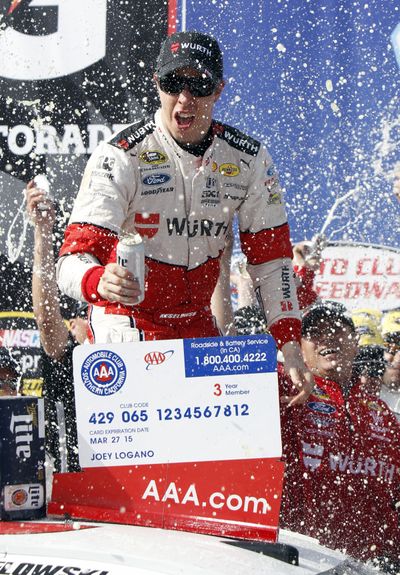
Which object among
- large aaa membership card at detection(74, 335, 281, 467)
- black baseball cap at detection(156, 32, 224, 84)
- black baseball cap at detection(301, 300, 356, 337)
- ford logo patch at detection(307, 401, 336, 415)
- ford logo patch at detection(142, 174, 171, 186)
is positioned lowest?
ford logo patch at detection(307, 401, 336, 415)

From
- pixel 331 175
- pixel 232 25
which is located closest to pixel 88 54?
pixel 232 25

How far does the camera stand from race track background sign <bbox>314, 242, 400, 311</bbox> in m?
5.83

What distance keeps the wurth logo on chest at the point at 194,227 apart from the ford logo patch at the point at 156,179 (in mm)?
131

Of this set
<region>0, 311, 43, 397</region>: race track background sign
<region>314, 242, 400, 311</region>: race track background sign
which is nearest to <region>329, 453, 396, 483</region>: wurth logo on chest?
<region>314, 242, 400, 311</region>: race track background sign

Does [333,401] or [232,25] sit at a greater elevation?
[232,25]

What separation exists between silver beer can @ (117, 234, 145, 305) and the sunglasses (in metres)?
0.92

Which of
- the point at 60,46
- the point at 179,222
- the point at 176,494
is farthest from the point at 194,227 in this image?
the point at 60,46

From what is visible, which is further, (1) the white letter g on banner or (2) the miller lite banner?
(1) the white letter g on banner

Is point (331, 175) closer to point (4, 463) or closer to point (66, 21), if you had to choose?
point (66, 21)

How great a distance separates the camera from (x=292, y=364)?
370cm

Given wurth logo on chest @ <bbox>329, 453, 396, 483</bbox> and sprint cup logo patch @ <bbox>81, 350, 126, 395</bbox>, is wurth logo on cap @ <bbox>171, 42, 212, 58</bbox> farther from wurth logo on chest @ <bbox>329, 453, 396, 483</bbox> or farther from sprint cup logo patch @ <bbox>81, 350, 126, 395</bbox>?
wurth logo on chest @ <bbox>329, 453, 396, 483</bbox>

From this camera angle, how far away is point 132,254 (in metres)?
2.81

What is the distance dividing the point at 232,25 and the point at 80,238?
2870mm

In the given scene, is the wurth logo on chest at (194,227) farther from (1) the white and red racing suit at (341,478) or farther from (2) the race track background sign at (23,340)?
(2) the race track background sign at (23,340)
